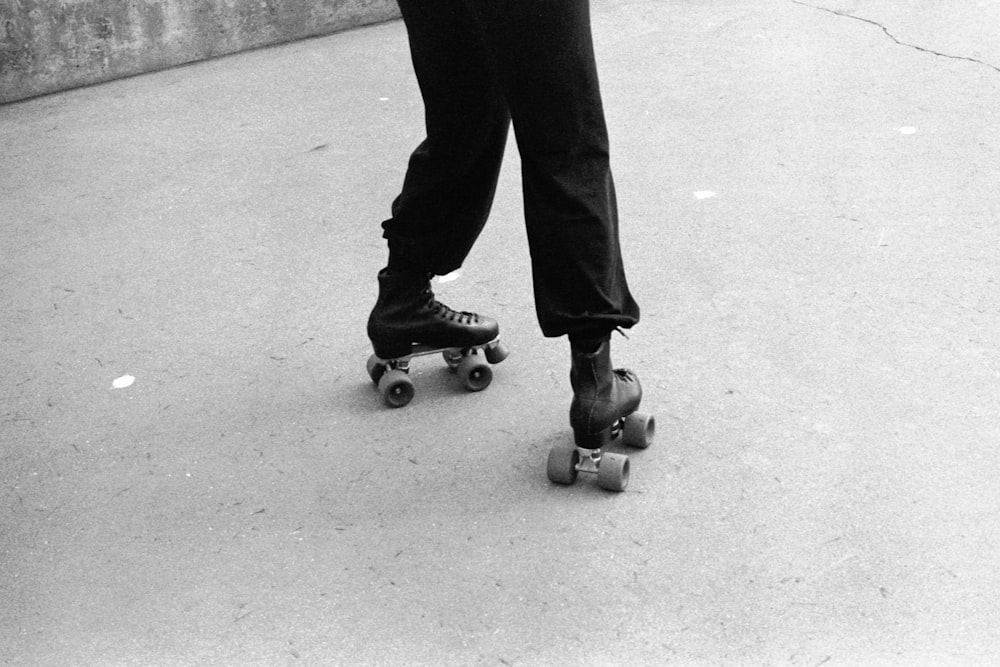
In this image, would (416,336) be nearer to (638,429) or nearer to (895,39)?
(638,429)

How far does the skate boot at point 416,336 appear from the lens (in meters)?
2.95

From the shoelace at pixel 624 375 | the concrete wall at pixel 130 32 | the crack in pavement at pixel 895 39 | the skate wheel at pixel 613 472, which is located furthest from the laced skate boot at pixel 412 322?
the concrete wall at pixel 130 32

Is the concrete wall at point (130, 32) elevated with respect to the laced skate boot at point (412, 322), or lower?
lower

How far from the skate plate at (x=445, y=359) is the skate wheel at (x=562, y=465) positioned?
0.46 meters

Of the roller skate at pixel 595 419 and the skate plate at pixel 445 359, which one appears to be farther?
the skate plate at pixel 445 359

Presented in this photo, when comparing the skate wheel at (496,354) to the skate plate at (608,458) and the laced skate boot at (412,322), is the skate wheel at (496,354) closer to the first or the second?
the laced skate boot at (412,322)

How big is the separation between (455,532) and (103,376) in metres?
1.30

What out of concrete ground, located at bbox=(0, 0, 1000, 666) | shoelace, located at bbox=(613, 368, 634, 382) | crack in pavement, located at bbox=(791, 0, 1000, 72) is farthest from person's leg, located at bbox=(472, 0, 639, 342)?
crack in pavement, located at bbox=(791, 0, 1000, 72)

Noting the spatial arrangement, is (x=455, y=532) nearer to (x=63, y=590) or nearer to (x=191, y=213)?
(x=63, y=590)

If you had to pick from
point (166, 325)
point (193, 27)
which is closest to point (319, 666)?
point (166, 325)

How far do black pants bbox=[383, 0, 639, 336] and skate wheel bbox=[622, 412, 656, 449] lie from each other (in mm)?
259

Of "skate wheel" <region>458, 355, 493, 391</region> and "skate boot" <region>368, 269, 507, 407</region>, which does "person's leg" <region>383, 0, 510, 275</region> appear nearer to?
"skate boot" <region>368, 269, 507, 407</region>

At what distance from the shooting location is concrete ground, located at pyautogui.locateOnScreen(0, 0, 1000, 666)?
229 centimetres

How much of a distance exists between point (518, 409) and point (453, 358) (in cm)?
24
